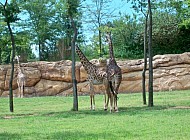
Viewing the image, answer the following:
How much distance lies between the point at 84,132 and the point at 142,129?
1146mm

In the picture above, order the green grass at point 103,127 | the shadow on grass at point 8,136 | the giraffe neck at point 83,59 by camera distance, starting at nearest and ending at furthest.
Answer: the green grass at point 103,127 < the shadow on grass at point 8,136 < the giraffe neck at point 83,59

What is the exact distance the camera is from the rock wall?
72.6 ft

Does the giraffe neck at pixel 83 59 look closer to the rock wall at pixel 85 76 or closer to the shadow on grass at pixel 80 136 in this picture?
the shadow on grass at pixel 80 136

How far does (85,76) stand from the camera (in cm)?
2320

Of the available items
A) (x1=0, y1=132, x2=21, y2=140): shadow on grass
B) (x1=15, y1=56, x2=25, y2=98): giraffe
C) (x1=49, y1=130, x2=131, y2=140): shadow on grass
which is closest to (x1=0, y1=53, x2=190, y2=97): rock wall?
(x1=15, y1=56, x2=25, y2=98): giraffe

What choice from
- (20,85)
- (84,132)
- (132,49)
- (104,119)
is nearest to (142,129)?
(84,132)

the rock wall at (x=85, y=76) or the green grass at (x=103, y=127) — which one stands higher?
the rock wall at (x=85, y=76)

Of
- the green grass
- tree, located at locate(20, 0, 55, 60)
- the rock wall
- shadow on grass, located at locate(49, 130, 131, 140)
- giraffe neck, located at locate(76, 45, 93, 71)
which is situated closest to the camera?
shadow on grass, located at locate(49, 130, 131, 140)

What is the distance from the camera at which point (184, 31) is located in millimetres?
27219

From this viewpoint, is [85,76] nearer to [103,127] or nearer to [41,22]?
[41,22]

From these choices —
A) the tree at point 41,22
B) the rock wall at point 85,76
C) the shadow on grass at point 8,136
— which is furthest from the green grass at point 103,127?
the tree at point 41,22

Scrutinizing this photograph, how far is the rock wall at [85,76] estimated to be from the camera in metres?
22.1

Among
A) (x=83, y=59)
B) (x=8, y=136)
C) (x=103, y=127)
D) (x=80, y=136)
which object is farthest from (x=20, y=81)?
(x=80, y=136)

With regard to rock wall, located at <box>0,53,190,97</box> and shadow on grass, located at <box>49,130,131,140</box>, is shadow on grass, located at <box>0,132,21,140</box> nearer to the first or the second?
shadow on grass, located at <box>49,130,131,140</box>
